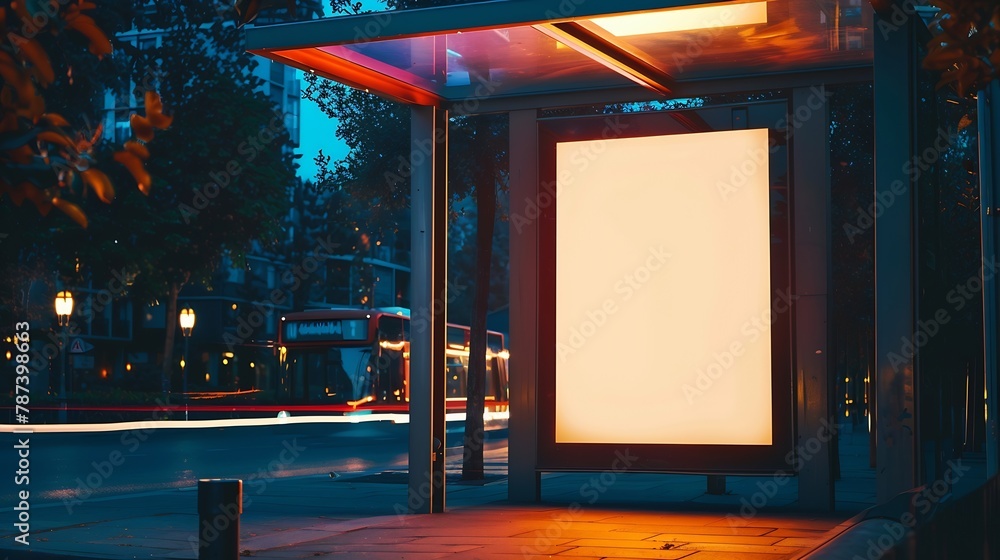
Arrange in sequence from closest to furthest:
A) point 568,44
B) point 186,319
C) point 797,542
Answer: point 797,542
point 568,44
point 186,319

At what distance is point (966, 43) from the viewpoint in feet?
13.5

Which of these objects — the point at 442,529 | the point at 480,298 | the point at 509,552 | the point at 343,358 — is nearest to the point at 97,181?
the point at 509,552

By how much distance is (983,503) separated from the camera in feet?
14.9

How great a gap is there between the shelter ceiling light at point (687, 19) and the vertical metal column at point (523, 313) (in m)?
2.95

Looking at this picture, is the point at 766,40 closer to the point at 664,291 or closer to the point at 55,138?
the point at 664,291

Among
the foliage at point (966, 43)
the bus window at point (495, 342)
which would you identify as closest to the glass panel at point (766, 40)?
the foliage at point (966, 43)

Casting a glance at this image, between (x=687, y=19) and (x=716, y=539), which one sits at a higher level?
(x=687, y=19)

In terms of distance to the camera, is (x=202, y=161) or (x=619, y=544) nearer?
(x=619, y=544)

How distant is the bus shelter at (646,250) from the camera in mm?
10797

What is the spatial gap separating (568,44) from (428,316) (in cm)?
296

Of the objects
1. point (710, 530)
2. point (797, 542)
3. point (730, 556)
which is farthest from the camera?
point (710, 530)

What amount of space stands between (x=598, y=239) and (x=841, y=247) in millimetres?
10963

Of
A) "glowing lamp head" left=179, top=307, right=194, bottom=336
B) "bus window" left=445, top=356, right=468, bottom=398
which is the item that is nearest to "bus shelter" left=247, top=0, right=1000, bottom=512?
"bus window" left=445, top=356, right=468, bottom=398

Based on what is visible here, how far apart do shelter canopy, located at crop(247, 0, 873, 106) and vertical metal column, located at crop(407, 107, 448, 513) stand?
0.58m
